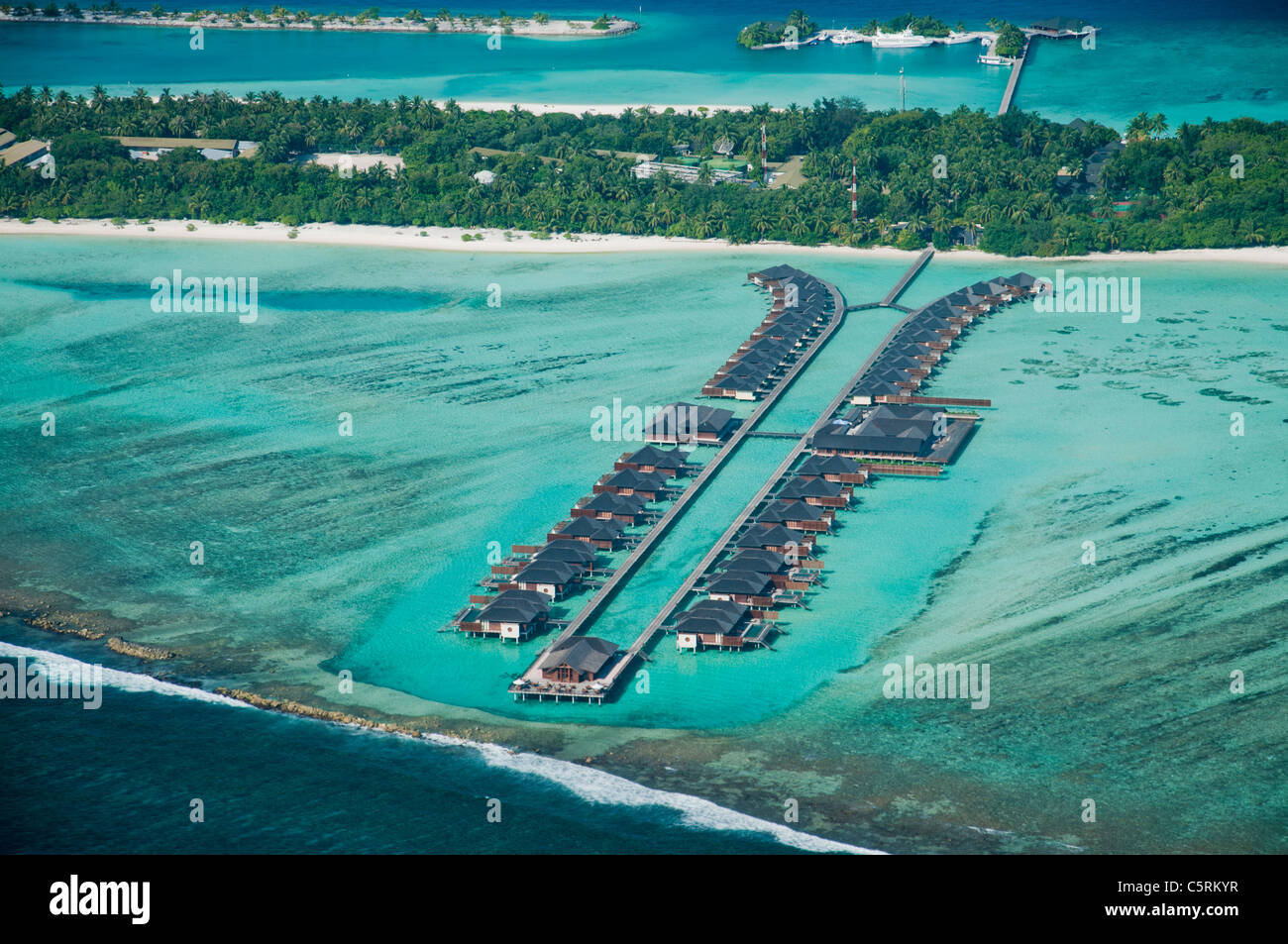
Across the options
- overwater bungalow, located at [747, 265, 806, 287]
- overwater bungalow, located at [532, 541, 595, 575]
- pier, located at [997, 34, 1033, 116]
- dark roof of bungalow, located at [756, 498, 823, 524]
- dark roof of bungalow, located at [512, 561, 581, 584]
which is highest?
pier, located at [997, 34, 1033, 116]

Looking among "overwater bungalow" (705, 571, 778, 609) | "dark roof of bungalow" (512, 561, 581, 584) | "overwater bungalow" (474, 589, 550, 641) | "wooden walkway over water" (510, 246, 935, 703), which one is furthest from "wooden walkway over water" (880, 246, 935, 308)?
"overwater bungalow" (474, 589, 550, 641)

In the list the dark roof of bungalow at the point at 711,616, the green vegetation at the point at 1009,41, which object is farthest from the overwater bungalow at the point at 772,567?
the green vegetation at the point at 1009,41

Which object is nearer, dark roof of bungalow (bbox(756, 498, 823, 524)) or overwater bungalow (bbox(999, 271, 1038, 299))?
dark roof of bungalow (bbox(756, 498, 823, 524))

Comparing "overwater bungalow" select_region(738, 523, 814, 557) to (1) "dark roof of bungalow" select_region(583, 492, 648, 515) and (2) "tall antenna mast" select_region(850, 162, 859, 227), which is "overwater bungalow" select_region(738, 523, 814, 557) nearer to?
(1) "dark roof of bungalow" select_region(583, 492, 648, 515)

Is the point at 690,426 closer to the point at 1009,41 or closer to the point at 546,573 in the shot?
the point at 546,573

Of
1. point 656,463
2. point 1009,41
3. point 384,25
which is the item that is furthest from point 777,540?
point 384,25

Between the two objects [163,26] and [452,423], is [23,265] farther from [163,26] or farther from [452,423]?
[163,26]
